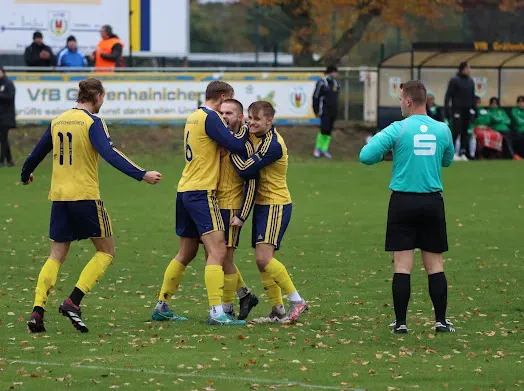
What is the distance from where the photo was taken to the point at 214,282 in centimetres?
938

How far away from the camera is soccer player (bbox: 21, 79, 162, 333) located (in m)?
9.07

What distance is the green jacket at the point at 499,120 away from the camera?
27.1m

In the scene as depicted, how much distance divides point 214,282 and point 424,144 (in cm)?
200

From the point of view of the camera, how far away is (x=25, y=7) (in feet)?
101

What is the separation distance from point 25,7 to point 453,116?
468 inches

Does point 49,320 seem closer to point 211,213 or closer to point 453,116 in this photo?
point 211,213

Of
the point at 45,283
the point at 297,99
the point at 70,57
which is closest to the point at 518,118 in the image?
the point at 297,99

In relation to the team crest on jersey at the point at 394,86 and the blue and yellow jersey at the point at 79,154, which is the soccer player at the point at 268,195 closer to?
the blue and yellow jersey at the point at 79,154

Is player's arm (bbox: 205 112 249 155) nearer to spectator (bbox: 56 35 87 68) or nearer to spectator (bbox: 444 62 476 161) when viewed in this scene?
spectator (bbox: 444 62 476 161)

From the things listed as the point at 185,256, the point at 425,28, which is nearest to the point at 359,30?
the point at 425,28

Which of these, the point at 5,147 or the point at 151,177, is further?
the point at 5,147

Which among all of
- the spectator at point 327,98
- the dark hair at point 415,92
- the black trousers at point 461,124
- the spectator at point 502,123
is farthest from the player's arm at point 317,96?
the dark hair at point 415,92

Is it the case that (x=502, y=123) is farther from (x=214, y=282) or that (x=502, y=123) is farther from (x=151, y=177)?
(x=151, y=177)

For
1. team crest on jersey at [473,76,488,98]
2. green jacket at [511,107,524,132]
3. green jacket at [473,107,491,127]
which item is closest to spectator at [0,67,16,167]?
green jacket at [473,107,491,127]
